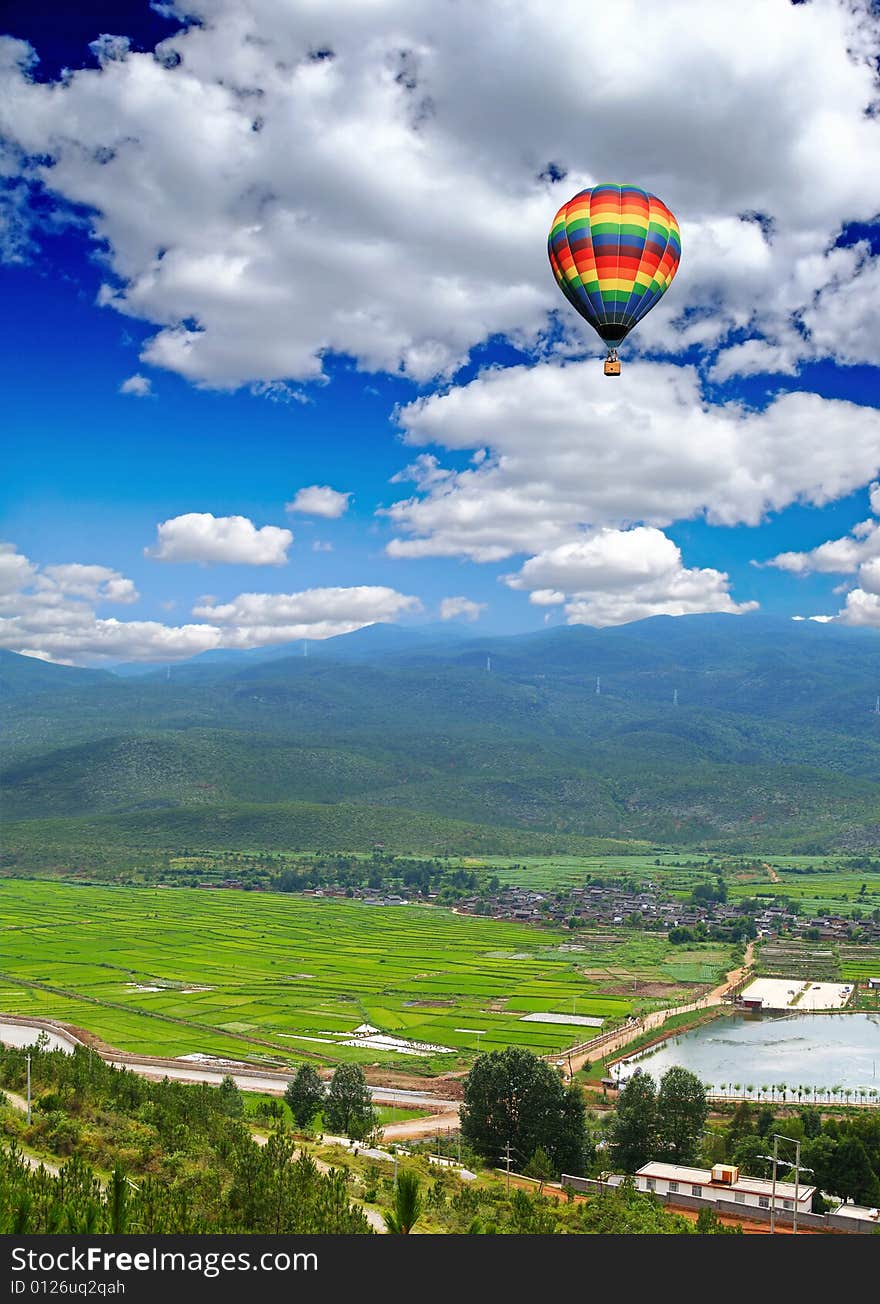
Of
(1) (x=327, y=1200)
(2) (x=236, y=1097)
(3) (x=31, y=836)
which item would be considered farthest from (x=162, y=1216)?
(3) (x=31, y=836)

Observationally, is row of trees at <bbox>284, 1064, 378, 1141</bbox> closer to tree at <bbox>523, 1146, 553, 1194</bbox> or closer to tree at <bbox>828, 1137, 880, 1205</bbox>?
tree at <bbox>523, 1146, 553, 1194</bbox>

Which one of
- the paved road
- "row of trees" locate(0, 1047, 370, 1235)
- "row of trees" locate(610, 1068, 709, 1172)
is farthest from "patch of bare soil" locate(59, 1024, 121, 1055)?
"row of trees" locate(610, 1068, 709, 1172)

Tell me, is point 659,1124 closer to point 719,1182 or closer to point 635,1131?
point 635,1131

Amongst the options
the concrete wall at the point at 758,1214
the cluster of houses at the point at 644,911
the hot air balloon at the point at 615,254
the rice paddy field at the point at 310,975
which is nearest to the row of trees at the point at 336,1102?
the concrete wall at the point at 758,1214

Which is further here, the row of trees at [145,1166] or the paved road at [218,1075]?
the paved road at [218,1075]

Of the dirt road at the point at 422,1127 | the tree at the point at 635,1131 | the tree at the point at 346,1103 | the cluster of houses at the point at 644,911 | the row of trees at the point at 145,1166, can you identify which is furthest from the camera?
the cluster of houses at the point at 644,911

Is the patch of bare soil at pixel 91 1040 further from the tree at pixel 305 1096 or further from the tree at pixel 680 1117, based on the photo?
the tree at pixel 680 1117

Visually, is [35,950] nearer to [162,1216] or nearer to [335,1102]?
[335,1102]

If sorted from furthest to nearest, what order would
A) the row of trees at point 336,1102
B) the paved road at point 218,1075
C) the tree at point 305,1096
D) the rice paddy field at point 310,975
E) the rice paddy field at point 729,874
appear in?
1. the rice paddy field at point 729,874
2. the rice paddy field at point 310,975
3. the paved road at point 218,1075
4. the tree at point 305,1096
5. the row of trees at point 336,1102
